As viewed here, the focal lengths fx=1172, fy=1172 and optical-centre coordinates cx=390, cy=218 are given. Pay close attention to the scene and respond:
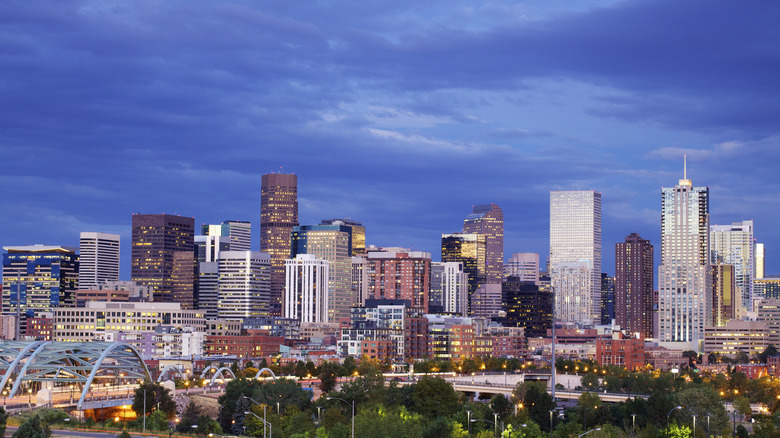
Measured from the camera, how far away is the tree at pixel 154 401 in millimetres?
162000

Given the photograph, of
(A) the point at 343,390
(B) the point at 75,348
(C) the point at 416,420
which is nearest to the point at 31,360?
(B) the point at 75,348

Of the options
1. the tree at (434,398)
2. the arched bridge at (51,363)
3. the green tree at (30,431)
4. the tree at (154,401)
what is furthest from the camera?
the arched bridge at (51,363)

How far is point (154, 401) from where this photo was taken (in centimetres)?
16225

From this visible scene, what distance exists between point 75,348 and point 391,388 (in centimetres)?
5476

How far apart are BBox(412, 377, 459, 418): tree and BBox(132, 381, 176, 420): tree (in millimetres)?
34301

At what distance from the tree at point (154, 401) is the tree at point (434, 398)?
113 feet

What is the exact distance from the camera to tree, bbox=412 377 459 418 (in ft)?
538

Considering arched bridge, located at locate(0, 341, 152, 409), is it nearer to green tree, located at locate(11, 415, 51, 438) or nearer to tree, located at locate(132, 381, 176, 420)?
tree, located at locate(132, 381, 176, 420)

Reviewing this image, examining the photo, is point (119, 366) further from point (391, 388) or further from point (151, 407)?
point (391, 388)

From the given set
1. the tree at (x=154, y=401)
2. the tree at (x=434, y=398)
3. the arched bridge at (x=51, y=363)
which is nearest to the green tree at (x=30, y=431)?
the tree at (x=154, y=401)

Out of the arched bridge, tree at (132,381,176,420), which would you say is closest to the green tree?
tree at (132,381,176,420)

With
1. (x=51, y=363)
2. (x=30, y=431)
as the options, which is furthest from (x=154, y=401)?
(x=30, y=431)

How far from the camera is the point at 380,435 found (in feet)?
410

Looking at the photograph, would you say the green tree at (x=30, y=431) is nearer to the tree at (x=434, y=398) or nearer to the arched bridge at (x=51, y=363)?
the tree at (x=434, y=398)
